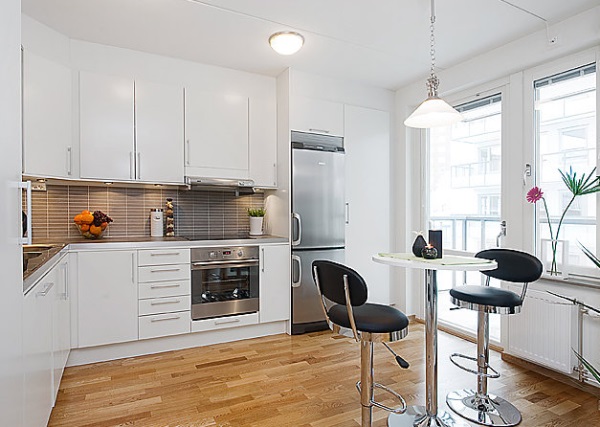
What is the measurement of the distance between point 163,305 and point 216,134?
1678 mm

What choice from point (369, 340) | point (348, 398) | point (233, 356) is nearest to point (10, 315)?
point (369, 340)

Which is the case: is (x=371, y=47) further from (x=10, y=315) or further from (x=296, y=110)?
(x=10, y=315)

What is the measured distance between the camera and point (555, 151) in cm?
288

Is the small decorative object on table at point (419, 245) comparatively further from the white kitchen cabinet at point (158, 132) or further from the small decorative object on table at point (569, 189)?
the white kitchen cabinet at point (158, 132)

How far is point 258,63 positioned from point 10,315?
309 cm

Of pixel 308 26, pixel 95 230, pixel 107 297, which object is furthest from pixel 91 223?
pixel 308 26

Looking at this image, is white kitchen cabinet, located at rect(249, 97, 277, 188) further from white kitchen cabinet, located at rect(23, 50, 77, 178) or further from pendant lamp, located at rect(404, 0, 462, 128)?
pendant lamp, located at rect(404, 0, 462, 128)

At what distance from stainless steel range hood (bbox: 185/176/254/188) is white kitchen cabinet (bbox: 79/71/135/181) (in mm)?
518

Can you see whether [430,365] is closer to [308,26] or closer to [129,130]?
[308,26]

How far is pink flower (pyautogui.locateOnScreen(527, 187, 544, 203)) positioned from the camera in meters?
2.83

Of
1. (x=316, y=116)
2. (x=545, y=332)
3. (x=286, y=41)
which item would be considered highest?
(x=286, y=41)

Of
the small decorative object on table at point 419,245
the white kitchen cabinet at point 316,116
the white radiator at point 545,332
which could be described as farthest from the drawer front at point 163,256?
the white radiator at point 545,332

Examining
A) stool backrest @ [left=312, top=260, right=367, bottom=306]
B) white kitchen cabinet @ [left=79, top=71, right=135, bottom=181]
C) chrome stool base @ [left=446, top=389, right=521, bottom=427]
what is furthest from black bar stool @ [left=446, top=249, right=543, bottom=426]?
white kitchen cabinet @ [left=79, top=71, right=135, bottom=181]

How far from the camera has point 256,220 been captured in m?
4.02
